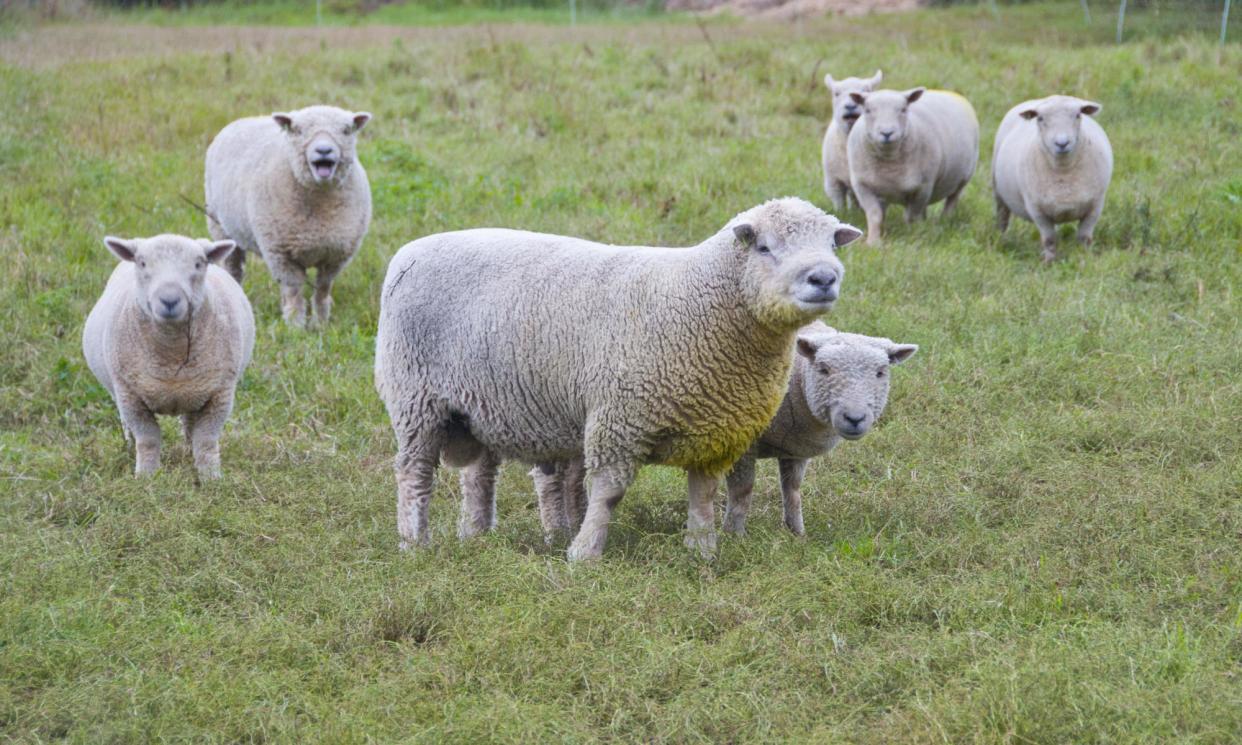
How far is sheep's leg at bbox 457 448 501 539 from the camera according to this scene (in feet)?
21.1

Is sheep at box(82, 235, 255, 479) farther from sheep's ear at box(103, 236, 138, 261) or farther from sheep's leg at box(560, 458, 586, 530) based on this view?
sheep's leg at box(560, 458, 586, 530)

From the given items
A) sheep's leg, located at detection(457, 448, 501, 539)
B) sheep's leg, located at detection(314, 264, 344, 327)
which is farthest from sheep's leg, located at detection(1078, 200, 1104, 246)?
sheep's leg, located at detection(457, 448, 501, 539)

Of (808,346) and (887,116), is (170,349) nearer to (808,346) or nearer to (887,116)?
(808,346)

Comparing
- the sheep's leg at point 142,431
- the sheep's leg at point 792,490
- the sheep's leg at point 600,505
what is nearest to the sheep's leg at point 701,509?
the sheep's leg at point 600,505

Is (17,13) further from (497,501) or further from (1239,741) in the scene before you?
(1239,741)

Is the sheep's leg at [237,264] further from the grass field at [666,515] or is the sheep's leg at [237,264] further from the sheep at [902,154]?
the sheep at [902,154]

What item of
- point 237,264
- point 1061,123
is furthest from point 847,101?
point 237,264

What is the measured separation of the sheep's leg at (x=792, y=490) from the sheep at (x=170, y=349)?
10.1ft

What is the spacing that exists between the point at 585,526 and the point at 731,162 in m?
7.57

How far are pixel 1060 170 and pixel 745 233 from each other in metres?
6.07

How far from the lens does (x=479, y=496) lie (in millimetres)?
6453

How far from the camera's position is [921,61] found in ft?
52.7

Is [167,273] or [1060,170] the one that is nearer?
[167,273]

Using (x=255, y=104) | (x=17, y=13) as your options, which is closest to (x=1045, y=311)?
(x=255, y=104)
